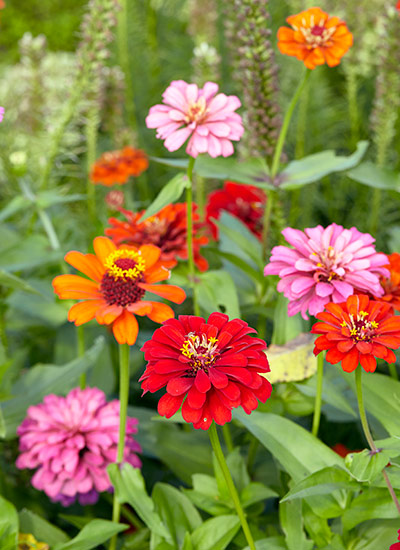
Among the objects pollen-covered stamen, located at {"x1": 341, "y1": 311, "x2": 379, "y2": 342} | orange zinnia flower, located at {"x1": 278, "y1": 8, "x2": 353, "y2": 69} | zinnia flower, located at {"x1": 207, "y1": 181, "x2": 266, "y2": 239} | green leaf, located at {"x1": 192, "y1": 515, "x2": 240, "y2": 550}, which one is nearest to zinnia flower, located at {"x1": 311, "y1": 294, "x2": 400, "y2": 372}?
pollen-covered stamen, located at {"x1": 341, "y1": 311, "x2": 379, "y2": 342}

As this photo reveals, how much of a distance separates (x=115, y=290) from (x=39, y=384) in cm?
29

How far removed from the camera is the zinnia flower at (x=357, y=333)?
478 millimetres

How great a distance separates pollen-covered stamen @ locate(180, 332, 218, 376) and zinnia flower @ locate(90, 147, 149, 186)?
664mm

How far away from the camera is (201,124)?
658 millimetres

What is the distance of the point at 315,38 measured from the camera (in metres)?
0.72

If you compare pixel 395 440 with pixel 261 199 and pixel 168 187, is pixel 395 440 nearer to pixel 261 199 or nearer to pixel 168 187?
pixel 168 187

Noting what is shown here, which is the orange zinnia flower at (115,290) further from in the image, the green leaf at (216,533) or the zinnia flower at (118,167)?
the zinnia flower at (118,167)

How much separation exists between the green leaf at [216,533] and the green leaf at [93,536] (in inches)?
2.9

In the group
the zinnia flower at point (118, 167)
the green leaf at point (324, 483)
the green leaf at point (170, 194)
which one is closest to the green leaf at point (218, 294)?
the green leaf at point (170, 194)

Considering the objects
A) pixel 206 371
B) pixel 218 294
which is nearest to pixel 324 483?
pixel 206 371

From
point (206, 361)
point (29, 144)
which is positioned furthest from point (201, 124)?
point (29, 144)

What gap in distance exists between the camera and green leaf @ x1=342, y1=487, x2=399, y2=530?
1.83 feet

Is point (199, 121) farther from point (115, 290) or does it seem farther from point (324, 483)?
point (324, 483)

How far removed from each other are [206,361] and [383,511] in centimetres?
23
